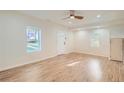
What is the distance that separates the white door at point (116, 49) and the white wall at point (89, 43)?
701 mm

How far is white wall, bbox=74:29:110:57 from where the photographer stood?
7.66 meters

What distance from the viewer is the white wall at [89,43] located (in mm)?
7656

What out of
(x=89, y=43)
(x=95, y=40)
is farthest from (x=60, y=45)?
(x=95, y=40)

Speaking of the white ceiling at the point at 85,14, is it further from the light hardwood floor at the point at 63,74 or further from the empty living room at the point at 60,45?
the light hardwood floor at the point at 63,74

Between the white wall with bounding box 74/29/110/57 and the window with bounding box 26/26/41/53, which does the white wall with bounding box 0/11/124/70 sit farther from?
the window with bounding box 26/26/41/53

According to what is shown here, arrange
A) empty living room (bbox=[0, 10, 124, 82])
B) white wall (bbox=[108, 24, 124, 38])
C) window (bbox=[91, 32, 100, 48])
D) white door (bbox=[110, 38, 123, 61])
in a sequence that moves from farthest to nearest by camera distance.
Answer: window (bbox=[91, 32, 100, 48]) → white wall (bbox=[108, 24, 124, 38]) → white door (bbox=[110, 38, 123, 61]) → empty living room (bbox=[0, 10, 124, 82])

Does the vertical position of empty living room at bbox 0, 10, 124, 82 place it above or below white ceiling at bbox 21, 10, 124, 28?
below

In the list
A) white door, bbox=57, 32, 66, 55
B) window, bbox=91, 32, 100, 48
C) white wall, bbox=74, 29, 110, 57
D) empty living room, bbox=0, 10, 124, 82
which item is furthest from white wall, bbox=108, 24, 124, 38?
white door, bbox=57, 32, 66, 55

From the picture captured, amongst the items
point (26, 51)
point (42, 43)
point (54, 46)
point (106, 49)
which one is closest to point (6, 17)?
point (26, 51)

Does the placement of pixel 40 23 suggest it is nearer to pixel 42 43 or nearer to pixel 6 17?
pixel 42 43

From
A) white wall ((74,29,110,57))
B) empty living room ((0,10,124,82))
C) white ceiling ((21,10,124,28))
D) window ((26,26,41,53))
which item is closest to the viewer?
empty living room ((0,10,124,82))
